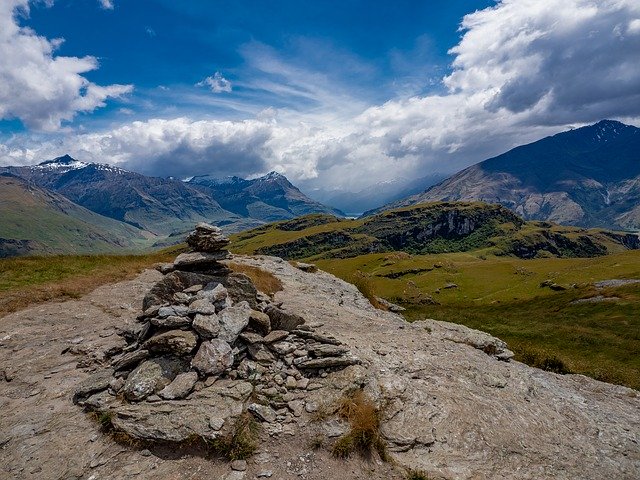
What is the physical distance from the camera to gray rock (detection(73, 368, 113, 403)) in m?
15.8

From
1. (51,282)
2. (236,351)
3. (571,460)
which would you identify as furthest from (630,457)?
(51,282)

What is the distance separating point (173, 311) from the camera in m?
18.1

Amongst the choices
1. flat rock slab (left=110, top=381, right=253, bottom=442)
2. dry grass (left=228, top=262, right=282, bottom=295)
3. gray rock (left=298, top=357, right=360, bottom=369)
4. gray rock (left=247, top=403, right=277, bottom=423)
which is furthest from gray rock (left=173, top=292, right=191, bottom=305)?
dry grass (left=228, top=262, right=282, bottom=295)

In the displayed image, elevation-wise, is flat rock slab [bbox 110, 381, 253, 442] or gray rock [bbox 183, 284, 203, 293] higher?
gray rock [bbox 183, 284, 203, 293]

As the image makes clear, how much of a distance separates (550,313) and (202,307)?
67701 mm

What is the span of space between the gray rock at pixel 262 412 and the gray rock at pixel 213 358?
7.33 ft

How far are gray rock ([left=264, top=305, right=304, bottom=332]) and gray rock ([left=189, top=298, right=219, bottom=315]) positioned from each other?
3.52 m

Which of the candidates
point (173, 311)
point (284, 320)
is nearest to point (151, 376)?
point (173, 311)

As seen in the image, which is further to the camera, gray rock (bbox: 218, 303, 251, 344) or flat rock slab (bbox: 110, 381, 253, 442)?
gray rock (bbox: 218, 303, 251, 344)

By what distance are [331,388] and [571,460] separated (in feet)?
36.8

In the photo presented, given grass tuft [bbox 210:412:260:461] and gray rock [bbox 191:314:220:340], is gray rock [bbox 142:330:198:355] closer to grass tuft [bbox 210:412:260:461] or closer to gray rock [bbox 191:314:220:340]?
gray rock [bbox 191:314:220:340]

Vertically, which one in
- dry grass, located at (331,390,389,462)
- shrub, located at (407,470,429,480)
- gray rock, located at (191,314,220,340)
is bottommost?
shrub, located at (407,470,429,480)

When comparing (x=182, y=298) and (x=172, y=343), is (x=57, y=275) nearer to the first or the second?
(x=182, y=298)

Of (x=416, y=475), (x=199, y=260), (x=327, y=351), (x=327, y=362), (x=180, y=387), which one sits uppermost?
(x=199, y=260)
